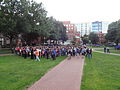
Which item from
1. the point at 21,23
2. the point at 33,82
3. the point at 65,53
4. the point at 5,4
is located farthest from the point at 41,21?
the point at 33,82

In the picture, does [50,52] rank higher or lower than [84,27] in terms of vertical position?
lower

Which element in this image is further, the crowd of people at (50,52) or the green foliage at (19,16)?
the green foliage at (19,16)

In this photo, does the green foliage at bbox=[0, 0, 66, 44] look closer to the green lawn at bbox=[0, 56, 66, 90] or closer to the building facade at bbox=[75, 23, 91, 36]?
the green lawn at bbox=[0, 56, 66, 90]

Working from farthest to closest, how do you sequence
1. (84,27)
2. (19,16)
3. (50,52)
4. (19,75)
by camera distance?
(84,27)
(19,16)
(50,52)
(19,75)

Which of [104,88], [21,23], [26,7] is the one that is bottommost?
[104,88]

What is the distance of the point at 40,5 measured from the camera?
3347 cm

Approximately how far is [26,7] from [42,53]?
11611 millimetres

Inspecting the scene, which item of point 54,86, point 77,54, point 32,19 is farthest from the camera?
point 32,19

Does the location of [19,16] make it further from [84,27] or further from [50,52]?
[84,27]

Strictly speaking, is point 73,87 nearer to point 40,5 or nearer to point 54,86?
point 54,86

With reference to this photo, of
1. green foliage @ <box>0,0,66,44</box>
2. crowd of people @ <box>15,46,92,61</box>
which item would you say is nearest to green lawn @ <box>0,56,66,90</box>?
crowd of people @ <box>15,46,92,61</box>

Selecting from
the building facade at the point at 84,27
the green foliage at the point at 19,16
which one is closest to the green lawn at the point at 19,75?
the green foliage at the point at 19,16

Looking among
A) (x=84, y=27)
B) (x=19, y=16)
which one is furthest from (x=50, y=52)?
(x=84, y=27)

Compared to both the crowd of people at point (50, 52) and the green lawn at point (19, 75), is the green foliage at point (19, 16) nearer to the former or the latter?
the crowd of people at point (50, 52)
